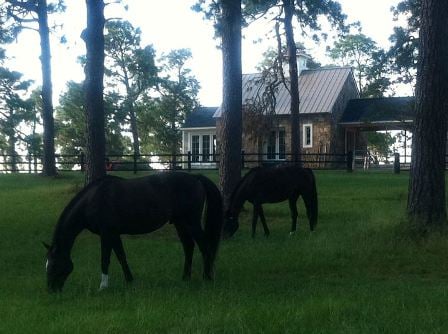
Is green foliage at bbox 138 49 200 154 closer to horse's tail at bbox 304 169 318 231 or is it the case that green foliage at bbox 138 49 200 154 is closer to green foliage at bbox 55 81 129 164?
green foliage at bbox 55 81 129 164

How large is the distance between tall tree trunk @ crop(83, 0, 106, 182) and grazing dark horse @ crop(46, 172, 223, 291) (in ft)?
20.1

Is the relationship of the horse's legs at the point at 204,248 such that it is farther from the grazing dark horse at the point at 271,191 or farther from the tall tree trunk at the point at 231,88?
the tall tree trunk at the point at 231,88

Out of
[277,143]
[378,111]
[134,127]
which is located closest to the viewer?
[378,111]

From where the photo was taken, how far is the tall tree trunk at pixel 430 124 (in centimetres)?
1005

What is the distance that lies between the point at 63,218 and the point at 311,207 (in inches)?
254

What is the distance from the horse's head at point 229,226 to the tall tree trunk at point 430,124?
11.1 ft

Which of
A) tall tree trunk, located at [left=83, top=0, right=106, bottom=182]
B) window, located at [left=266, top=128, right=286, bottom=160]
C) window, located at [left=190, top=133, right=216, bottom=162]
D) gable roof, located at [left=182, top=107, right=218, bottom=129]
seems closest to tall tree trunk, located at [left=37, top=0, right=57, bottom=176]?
tall tree trunk, located at [left=83, top=0, right=106, bottom=182]

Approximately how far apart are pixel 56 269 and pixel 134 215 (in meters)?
1.18

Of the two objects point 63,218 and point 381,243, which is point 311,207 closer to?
point 381,243

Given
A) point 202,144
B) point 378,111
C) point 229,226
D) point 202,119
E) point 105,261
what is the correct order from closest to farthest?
point 105,261 → point 229,226 → point 378,111 → point 202,144 → point 202,119

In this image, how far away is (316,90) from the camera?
132ft

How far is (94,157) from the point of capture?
553 inches

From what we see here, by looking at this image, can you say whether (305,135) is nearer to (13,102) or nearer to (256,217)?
(13,102)

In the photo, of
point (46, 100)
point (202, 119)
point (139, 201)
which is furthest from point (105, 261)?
point (202, 119)
